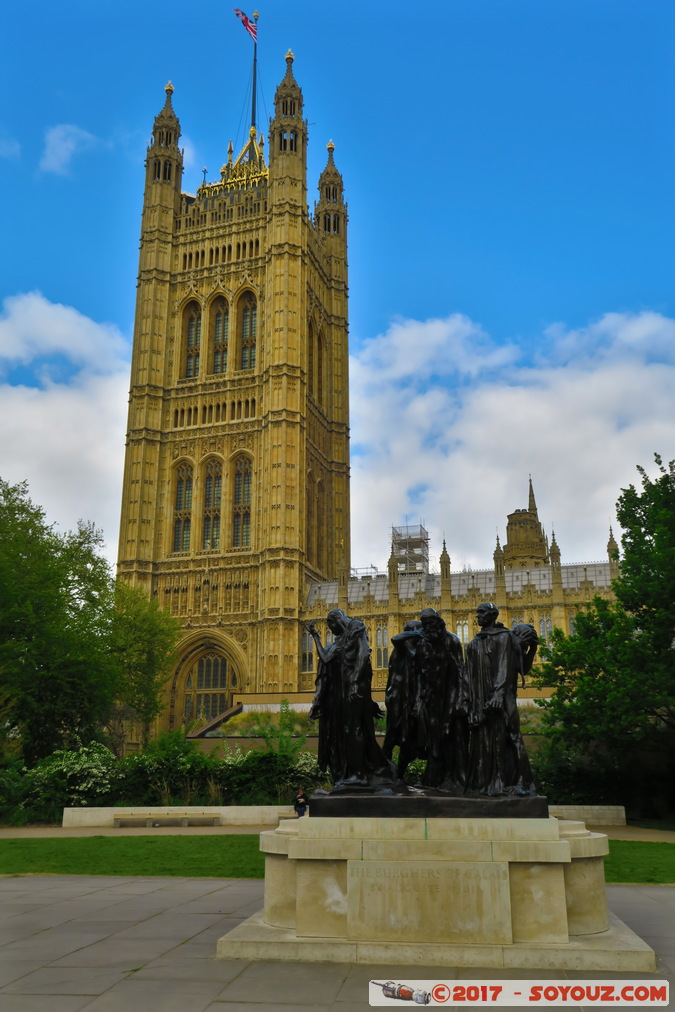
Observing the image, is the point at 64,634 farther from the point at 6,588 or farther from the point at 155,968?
the point at 155,968

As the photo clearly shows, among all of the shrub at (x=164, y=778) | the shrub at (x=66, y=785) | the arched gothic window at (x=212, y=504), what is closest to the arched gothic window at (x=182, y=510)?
the arched gothic window at (x=212, y=504)

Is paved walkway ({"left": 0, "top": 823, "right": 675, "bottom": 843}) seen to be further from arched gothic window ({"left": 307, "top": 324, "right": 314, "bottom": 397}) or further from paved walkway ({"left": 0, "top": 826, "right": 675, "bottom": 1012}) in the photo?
arched gothic window ({"left": 307, "top": 324, "right": 314, "bottom": 397})

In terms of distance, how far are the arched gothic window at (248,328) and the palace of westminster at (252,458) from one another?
0.34 ft

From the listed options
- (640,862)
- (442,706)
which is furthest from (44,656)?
(442,706)

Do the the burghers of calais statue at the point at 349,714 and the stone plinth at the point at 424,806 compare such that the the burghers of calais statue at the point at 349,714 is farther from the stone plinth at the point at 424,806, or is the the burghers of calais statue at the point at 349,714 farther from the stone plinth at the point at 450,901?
the stone plinth at the point at 450,901

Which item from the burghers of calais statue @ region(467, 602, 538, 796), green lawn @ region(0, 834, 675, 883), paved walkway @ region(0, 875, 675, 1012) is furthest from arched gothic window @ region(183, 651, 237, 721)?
the burghers of calais statue @ region(467, 602, 538, 796)

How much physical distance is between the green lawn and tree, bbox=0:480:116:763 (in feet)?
33.1

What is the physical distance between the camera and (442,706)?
9.35 m

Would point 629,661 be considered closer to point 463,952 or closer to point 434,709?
point 434,709

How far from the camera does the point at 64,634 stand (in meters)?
29.2

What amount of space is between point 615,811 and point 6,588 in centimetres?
2003

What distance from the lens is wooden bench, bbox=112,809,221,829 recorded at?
21.0m

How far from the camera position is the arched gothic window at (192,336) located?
61.7 metres

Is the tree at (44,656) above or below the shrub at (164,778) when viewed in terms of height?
above
